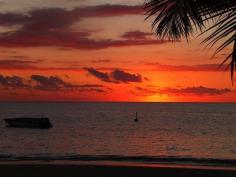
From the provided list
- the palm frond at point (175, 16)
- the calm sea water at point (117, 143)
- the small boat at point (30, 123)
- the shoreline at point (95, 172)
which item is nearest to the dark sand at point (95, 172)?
the shoreline at point (95, 172)

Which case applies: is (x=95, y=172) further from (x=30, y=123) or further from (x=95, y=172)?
(x=30, y=123)

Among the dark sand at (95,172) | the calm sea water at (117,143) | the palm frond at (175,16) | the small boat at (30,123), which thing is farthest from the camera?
the small boat at (30,123)

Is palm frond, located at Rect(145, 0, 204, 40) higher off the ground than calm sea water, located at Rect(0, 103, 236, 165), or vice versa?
palm frond, located at Rect(145, 0, 204, 40)

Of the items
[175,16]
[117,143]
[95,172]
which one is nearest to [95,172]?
[95,172]

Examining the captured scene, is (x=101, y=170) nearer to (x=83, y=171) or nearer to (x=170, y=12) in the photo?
(x=83, y=171)

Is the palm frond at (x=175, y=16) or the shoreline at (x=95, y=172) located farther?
the shoreline at (x=95, y=172)

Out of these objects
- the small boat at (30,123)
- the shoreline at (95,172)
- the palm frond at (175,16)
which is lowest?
the small boat at (30,123)

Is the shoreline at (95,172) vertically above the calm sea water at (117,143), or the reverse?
the shoreline at (95,172)

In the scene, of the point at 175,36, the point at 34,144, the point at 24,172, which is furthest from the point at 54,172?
the point at 34,144

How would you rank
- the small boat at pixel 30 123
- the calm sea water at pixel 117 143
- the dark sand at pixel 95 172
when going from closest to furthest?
the dark sand at pixel 95 172
the calm sea water at pixel 117 143
the small boat at pixel 30 123

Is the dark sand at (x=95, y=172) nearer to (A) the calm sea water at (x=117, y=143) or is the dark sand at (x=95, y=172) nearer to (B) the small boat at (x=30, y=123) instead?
(A) the calm sea water at (x=117, y=143)

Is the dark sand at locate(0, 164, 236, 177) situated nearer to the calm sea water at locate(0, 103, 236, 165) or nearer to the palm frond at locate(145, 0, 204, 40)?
the calm sea water at locate(0, 103, 236, 165)

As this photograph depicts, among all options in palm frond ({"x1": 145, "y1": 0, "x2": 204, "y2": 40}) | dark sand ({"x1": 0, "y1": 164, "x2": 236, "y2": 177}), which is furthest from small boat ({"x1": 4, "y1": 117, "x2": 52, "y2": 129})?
palm frond ({"x1": 145, "y1": 0, "x2": 204, "y2": 40})

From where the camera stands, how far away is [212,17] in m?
3.38
